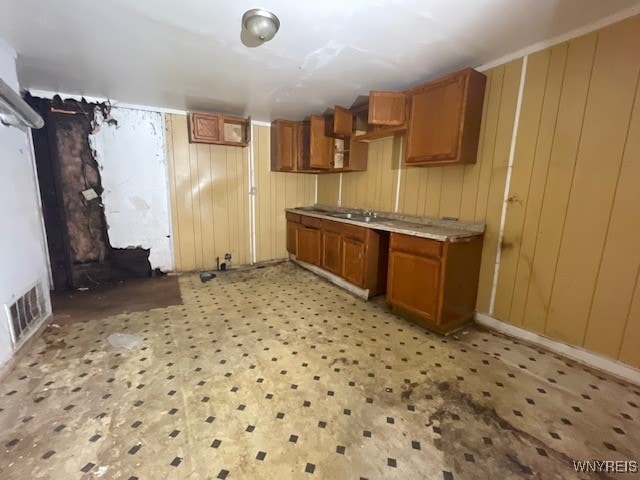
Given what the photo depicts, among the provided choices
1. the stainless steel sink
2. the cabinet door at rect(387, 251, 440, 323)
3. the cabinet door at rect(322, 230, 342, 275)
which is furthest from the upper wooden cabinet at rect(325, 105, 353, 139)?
the cabinet door at rect(387, 251, 440, 323)

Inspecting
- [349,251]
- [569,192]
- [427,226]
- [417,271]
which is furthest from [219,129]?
[569,192]

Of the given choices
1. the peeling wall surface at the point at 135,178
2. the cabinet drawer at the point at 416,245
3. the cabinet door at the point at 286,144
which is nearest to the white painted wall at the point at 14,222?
the peeling wall surface at the point at 135,178

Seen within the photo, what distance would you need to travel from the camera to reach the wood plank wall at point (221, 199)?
3867mm

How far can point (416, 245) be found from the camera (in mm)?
2457

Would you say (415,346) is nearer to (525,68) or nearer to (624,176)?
(624,176)

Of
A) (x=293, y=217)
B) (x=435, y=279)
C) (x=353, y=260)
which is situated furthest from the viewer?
(x=293, y=217)

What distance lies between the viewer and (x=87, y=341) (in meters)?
2.24

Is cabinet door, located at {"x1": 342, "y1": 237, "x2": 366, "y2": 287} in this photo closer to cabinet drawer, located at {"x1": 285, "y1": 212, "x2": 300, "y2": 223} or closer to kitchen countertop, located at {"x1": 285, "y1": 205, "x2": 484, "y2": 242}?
kitchen countertop, located at {"x1": 285, "y1": 205, "x2": 484, "y2": 242}

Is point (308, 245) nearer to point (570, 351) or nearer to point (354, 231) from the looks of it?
point (354, 231)

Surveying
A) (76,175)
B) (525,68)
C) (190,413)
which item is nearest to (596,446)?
(190,413)

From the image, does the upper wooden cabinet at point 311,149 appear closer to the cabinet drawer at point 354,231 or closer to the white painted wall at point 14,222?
the cabinet drawer at point 354,231

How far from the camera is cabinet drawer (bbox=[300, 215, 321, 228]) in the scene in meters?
3.86

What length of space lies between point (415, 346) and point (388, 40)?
7.68 ft

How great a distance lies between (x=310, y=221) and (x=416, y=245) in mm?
1896
